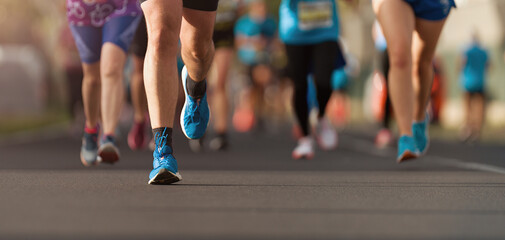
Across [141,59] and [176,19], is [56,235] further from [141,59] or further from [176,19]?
[141,59]

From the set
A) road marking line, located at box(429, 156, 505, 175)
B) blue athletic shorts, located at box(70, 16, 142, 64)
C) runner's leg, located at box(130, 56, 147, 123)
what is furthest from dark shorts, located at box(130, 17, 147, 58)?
road marking line, located at box(429, 156, 505, 175)

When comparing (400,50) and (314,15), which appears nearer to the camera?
(400,50)

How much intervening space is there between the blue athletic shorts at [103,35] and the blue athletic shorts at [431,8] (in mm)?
2074

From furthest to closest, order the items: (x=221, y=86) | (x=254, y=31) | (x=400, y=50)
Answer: (x=254, y=31), (x=221, y=86), (x=400, y=50)

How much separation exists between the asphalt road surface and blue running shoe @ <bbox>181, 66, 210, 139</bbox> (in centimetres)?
30

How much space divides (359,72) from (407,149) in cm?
2657

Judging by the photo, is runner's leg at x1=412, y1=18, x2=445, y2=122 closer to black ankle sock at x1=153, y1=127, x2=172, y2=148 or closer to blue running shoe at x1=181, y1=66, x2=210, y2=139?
blue running shoe at x1=181, y1=66, x2=210, y2=139

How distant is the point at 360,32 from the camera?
3403 cm

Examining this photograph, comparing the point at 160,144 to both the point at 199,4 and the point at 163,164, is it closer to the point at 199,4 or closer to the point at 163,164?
the point at 163,164

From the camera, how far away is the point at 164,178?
5441 mm

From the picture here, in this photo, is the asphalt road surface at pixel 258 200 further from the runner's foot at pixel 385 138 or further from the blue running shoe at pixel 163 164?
the runner's foot at pixel 385 138

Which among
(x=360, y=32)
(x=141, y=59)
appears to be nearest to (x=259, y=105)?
(x=141, y=59)

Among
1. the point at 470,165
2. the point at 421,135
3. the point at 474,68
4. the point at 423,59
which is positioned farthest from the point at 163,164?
the point at 474,68

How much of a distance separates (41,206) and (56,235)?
2.93 ft
